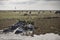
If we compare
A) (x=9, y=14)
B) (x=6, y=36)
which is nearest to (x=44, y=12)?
(x=9, y=14)

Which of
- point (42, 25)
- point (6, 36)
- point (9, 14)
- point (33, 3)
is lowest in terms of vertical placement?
point (6, 36)

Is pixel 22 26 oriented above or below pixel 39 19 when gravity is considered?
below

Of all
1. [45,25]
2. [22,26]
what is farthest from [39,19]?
[22,26]

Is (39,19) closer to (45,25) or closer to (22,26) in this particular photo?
(45,25)

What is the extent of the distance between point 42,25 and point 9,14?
64cm

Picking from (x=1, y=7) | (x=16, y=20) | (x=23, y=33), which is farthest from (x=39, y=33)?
(x=1, y=7)

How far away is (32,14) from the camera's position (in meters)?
2.59

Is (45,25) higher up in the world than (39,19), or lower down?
lower down

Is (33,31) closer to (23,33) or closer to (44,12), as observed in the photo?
(23,33)

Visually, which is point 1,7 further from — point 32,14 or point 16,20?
point 32,14

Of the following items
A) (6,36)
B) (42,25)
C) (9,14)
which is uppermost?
(9,14)

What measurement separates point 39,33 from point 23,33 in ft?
0.95

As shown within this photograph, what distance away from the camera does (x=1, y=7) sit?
261 cm

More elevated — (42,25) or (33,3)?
(33,3)
